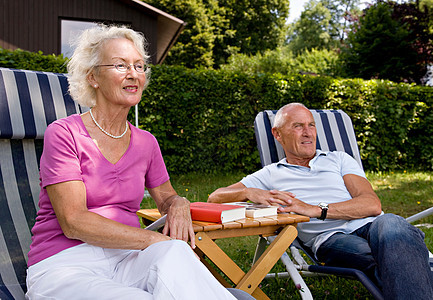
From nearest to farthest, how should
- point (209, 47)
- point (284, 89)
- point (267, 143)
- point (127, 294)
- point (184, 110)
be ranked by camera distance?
point (127, 294) < point (267, 143) < point (184, 110) < point (284, 89) < point (209, 47)

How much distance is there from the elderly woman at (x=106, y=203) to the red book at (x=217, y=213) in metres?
0.07

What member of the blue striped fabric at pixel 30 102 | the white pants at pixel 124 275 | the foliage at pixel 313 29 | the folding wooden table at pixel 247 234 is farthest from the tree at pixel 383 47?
the foliage at pixel 313 29

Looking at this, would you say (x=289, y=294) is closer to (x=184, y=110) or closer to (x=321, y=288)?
(x=321, y=288)

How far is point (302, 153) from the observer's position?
136 inches

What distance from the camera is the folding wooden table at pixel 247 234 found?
2.21 m

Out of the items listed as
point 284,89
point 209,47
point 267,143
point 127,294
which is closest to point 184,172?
point 284,89

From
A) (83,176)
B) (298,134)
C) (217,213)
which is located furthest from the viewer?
(298,134)

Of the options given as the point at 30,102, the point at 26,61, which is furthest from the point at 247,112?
the point at 30,102

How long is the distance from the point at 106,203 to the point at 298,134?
1778 millimetres

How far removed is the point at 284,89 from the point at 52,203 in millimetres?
6816

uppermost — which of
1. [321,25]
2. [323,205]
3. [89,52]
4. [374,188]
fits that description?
[321,25]

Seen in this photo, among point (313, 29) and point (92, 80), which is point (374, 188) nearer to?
point (92, 80)

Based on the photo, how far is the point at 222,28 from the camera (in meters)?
29.0

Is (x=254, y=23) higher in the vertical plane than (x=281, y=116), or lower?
higher
